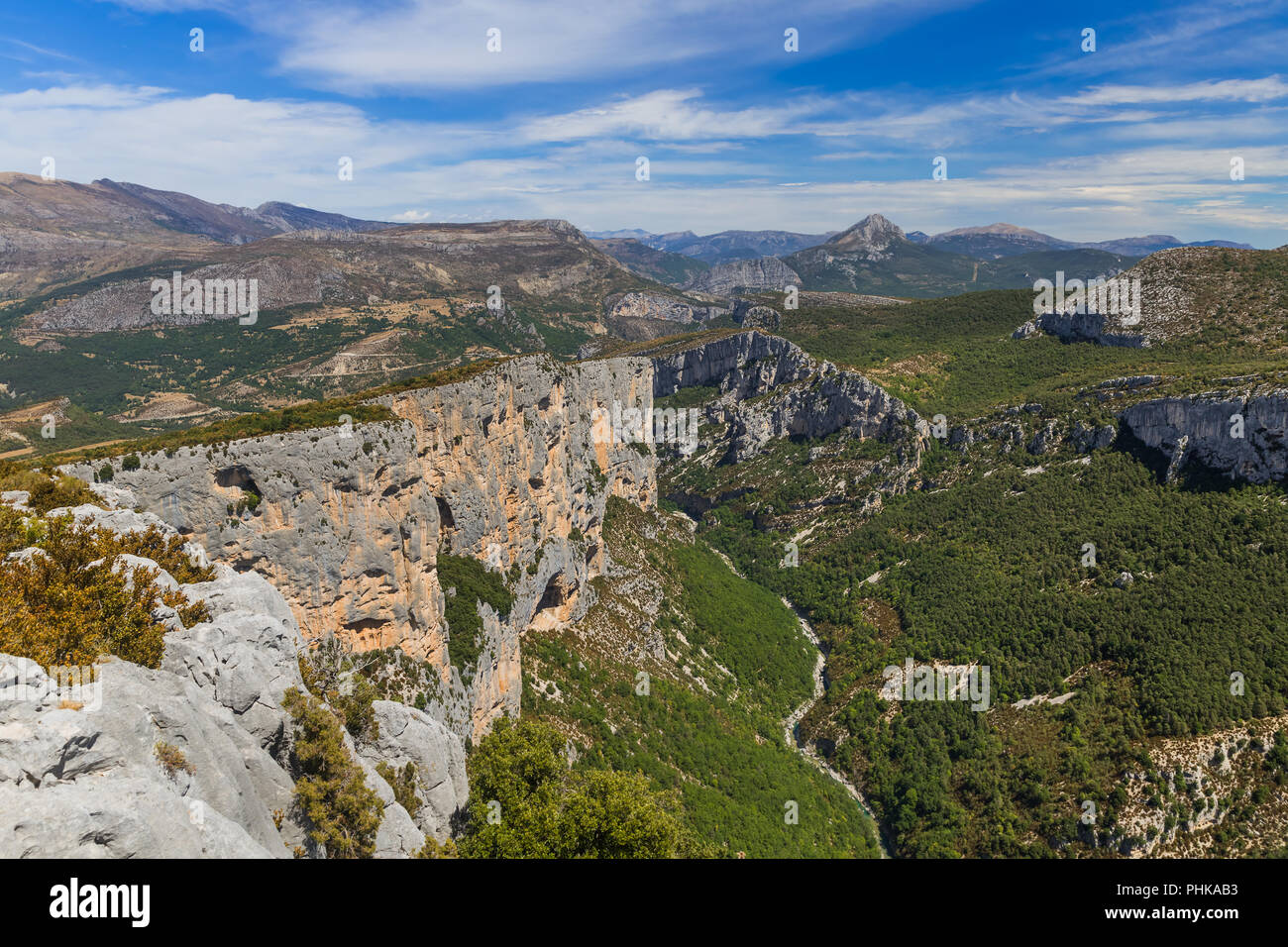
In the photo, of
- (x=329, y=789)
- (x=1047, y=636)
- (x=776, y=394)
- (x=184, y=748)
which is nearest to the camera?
(x=184, y=748)

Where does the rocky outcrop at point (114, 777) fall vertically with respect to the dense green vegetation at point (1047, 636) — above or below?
above

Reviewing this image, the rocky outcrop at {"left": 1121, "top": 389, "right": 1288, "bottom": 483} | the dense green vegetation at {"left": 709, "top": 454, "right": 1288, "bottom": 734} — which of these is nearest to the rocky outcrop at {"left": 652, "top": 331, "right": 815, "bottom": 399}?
the dense green vegetation at {"left": 709, "top": 454, "right": 1288, "bottom": 734}

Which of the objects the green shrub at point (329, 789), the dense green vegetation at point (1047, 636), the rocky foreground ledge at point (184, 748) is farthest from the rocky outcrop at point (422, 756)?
the dense green vegetation at point (1047, 636)

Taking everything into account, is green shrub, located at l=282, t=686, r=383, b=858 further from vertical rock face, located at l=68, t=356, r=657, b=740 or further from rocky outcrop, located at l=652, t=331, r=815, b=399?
rocky outcrop, located at l=652, t=331, r=815, b=399

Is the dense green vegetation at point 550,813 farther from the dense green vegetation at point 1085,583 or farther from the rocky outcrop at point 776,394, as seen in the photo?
the rocky outcrop at point 776,394

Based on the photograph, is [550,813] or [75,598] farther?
[550,813]

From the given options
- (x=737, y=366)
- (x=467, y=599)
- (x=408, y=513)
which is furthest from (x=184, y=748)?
(x=737, y=366)

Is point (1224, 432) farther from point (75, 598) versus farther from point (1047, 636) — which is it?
point (75, 598)
